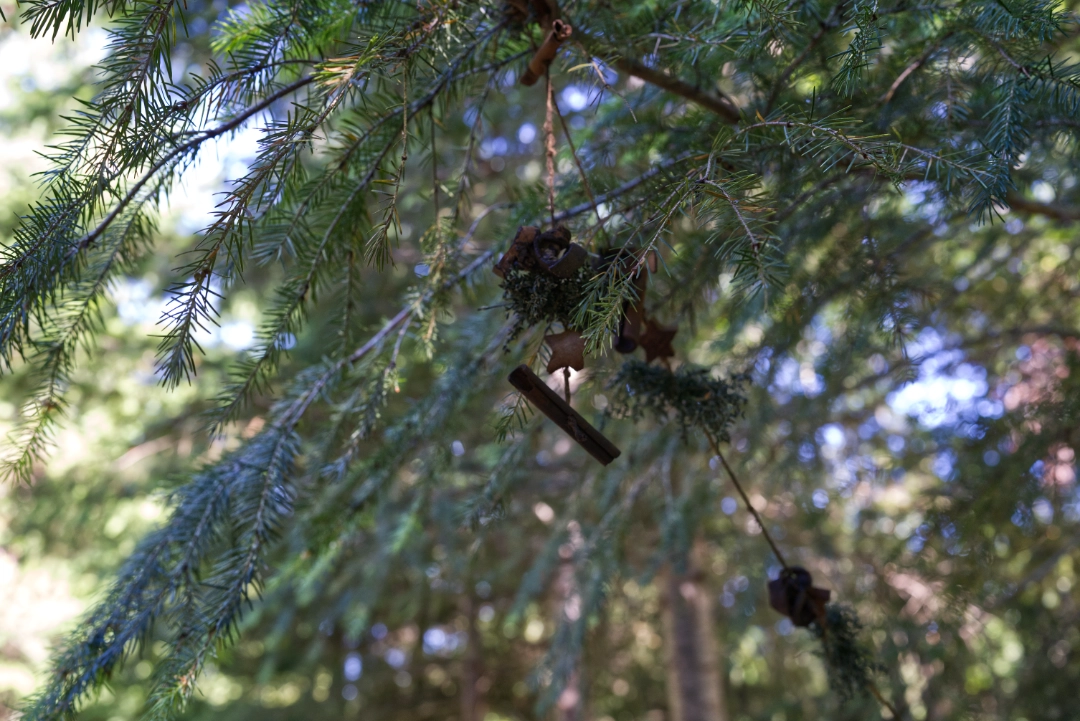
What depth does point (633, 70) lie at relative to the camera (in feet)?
6.10

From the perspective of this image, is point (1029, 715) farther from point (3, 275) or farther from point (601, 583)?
point (3, 275)

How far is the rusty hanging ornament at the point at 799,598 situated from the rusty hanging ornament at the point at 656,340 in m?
0.59

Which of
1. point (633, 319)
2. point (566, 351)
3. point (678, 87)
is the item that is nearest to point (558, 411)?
point (566, 351)

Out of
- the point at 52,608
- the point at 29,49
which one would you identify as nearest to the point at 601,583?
the point at 52,608

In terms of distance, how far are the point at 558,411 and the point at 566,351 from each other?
12 centimetres

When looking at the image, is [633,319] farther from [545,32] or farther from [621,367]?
[545,32]

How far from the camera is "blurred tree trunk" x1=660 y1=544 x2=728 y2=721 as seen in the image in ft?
15.6

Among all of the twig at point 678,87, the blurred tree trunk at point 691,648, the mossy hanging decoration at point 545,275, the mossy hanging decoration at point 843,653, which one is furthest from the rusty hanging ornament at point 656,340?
the blurred tree trunk at point 691,648

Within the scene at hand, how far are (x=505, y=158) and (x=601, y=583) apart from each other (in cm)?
399

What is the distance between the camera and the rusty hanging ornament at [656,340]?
169cm

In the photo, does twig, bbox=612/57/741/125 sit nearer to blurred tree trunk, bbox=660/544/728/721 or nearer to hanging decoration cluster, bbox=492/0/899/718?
hanging decoration cluster, bbox=492/0/899/718

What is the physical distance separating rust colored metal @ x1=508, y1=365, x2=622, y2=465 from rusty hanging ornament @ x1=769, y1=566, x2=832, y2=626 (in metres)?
0.64

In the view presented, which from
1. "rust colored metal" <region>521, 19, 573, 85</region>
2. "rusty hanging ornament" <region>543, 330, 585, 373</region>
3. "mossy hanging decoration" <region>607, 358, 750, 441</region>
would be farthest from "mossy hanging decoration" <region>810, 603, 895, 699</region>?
"rust colored metal" <region>521, 19, 573, 85</region>

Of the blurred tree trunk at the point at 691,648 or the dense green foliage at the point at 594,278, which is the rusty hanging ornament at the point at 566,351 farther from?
the blurred tree trunk at the point at 691,648
